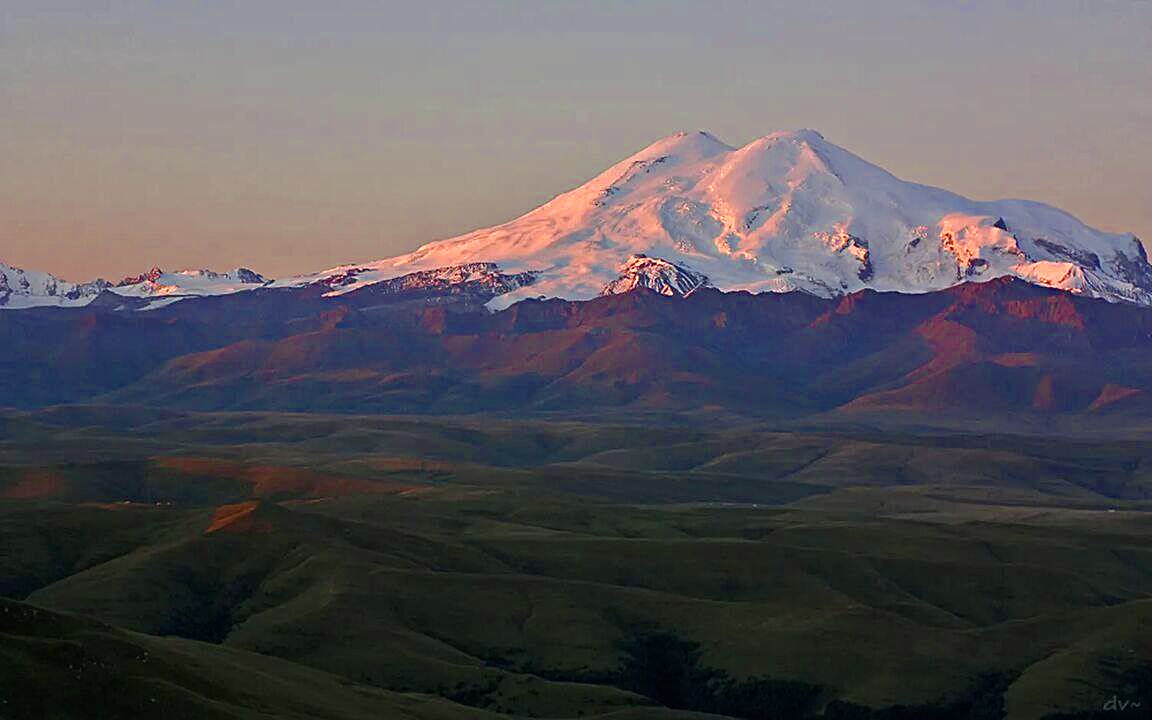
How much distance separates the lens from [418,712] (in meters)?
168

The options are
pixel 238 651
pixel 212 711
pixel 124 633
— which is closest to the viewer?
pixel 212 711

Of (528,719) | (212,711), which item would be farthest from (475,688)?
(212,711)

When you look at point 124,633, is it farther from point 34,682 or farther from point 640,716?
point 640,716

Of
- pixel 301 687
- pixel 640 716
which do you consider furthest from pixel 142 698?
pixel 640 716

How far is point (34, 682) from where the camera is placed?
124 m

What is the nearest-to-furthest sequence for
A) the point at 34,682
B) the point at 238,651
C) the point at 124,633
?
the point at 34,682
the point at 124,633
the point at 238,651

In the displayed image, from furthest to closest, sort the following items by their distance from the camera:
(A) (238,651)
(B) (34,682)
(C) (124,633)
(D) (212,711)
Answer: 1. (A) (238,651)
2. (C) (124,633)
3. (D) (212,711)
4. (B) (34,682)

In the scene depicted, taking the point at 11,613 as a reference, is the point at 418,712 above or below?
below

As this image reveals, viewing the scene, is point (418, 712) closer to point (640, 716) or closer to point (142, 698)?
point (640, 716)

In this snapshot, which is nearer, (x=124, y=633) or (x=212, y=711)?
(x=212, y=711)

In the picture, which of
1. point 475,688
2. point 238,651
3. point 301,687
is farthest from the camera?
point 475,688

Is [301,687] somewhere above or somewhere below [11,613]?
below

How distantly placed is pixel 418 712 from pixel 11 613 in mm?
42553

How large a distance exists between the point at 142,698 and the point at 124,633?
23739mm
